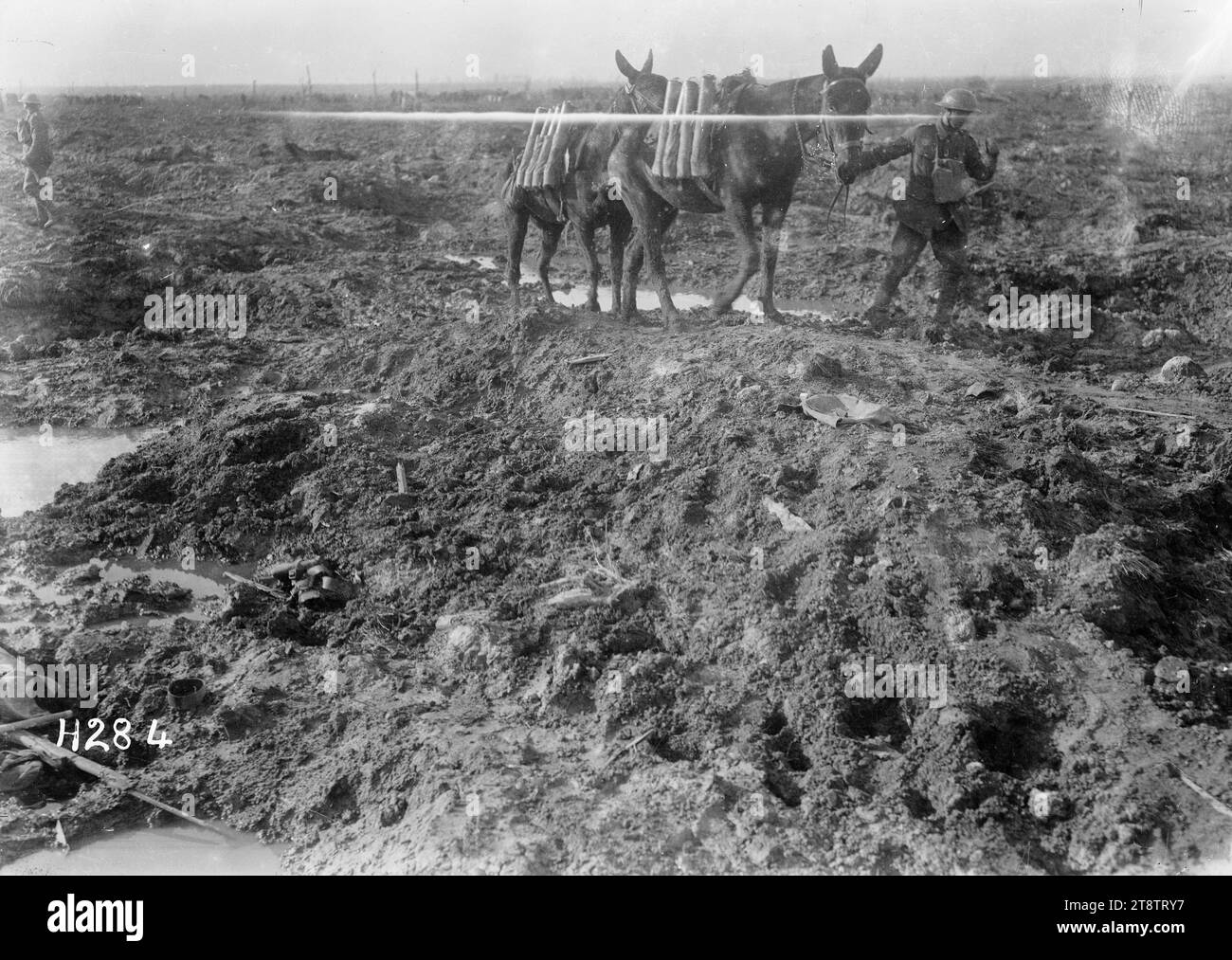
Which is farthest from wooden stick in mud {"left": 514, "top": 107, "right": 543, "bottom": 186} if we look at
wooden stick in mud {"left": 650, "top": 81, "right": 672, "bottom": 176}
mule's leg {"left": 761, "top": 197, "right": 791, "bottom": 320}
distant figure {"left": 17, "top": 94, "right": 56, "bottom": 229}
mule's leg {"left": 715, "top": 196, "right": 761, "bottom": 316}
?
distant figure {"left": 17, "top": 94, "right": 56, "bottom": 229}

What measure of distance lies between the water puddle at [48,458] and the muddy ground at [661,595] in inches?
11.0

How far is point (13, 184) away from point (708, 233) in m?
10.2

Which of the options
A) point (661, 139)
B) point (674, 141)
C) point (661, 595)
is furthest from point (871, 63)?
point (661, 595)

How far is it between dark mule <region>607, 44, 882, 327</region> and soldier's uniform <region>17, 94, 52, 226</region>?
28.7 feet

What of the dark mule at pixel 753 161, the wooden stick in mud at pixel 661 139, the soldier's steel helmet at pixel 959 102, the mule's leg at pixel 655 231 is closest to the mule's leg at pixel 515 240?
the dark mule at pixel 753 161

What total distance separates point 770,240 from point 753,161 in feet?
2.40

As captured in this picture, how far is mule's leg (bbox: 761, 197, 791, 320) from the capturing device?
8.38m

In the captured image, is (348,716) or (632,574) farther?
(632,574)

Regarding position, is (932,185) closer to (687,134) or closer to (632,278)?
(687,134)

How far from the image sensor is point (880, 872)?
3826 mm

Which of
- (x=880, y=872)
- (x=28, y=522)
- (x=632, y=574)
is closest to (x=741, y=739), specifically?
(x=880, y=872)

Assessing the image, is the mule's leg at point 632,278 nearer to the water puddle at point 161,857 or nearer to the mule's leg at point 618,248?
the mule's leg at point 618,248

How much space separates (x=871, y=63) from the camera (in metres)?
7.68
